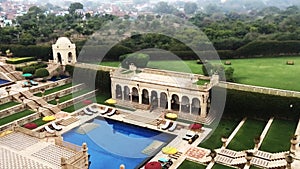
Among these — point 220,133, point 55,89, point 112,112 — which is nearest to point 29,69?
point 55,89

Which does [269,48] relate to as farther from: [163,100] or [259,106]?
[163,100]

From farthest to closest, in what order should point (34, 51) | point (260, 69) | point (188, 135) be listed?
1. point (34, 51)
2. point (260, 69)
3. point (188, 135)

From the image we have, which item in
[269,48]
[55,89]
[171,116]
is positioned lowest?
[171,116]

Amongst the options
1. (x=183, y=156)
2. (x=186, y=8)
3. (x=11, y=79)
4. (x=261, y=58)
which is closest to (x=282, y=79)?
(x=261, y=58)

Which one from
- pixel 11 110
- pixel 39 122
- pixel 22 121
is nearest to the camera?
pixel 22 121

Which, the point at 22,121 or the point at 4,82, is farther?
the point at 4,82

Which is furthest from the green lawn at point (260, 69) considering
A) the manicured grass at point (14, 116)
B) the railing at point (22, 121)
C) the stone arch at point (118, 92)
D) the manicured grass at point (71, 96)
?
the railing at point (22, 121)

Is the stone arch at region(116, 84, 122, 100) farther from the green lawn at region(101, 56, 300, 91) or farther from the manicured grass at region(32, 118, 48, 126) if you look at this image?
the manicured grass at region(32, 118, 48, 126)
